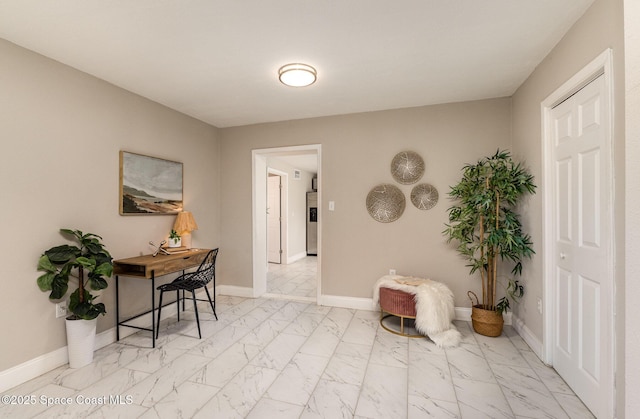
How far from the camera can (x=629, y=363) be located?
1026 mm

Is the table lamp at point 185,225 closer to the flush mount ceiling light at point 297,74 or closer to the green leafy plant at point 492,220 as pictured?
the flush mount ceiling light at point 297,74

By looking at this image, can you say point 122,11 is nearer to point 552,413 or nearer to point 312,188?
point 552,413

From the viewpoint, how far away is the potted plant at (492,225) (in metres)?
2.62

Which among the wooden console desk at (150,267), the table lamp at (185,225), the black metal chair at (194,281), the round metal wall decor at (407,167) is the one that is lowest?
the black metal chair at (194,281)

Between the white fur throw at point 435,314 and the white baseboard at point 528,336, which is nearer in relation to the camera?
the white baseboard at point 528,336

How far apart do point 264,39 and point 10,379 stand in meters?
3.05

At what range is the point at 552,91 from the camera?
2211mm

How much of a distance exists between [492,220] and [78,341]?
12.4 feet

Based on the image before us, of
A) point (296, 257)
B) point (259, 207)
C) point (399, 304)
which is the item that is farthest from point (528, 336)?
point (296, 257)

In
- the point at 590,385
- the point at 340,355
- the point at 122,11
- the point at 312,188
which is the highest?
the point at 122,11

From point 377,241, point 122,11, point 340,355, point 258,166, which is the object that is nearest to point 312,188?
point 258,166

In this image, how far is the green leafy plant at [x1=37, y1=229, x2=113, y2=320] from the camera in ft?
7.22

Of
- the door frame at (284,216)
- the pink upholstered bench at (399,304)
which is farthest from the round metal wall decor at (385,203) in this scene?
the door frame at (284,216)

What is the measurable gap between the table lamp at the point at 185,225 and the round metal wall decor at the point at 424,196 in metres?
2.70
